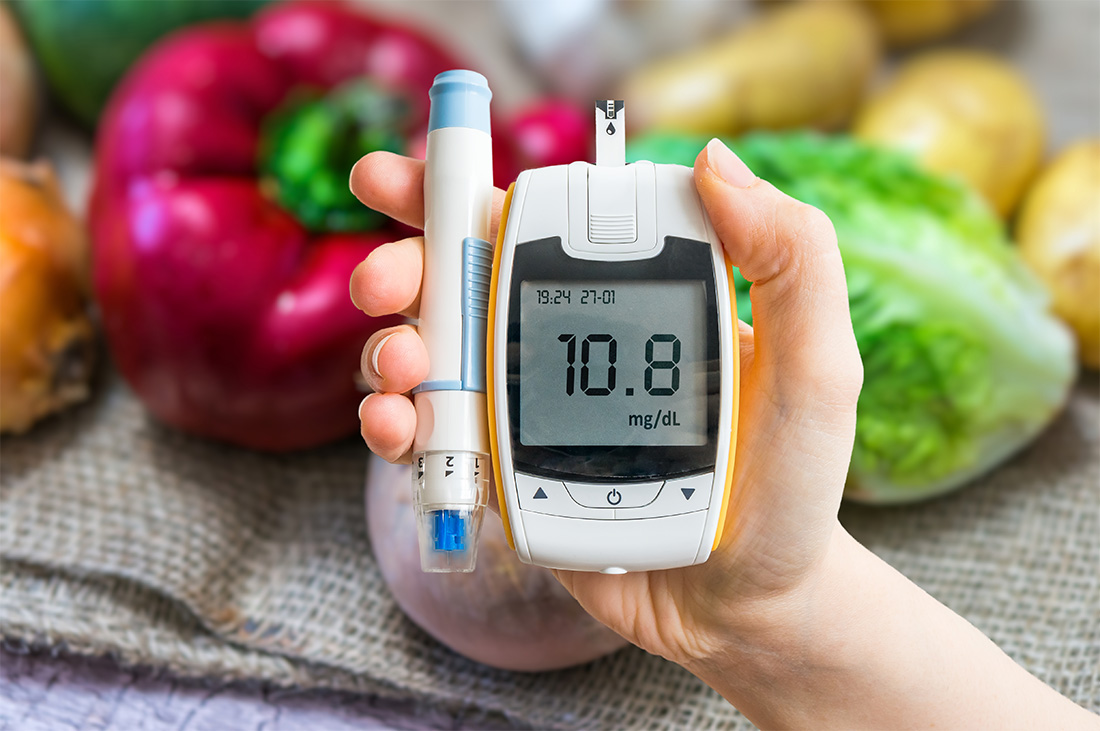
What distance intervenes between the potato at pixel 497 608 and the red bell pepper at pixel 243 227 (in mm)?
208

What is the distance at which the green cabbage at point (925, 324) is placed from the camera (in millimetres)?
893

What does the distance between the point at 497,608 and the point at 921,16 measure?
3.68 feet

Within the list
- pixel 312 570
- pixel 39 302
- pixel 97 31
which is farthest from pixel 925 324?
pixel 97 31

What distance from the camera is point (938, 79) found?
118 cm

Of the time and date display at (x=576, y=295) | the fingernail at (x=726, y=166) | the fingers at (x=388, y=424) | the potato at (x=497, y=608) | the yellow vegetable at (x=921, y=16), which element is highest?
the yellow vegetable at (x=921, y=16)

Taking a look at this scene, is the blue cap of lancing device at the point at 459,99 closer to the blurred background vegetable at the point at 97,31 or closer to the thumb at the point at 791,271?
the thumb at the point at 791,271

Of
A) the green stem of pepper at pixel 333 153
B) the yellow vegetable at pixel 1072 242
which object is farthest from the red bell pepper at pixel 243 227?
the yellow vegetable at pixel 1072 242

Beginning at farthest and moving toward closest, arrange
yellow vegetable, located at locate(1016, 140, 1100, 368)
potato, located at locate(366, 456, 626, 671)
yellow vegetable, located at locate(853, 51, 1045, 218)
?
yellow vegetable, located at locate(853, 51, 1045, 218), yellow vegetable, located at locate(1016, 140, 1100, 368), potato, located at locate(366, 456, 626, 671)

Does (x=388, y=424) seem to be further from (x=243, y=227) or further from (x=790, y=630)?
(x=243, y=227)

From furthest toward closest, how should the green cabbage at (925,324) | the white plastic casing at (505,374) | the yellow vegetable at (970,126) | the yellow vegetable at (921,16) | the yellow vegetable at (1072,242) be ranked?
the yellow vegetable at (921,16)
the yellow vegetable at (970,126)
the yellow vegetable at (1072,242)
the green cabbage at (925,324)
the white plastic casing at (505,374)

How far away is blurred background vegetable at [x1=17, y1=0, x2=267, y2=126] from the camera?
111 centimetres

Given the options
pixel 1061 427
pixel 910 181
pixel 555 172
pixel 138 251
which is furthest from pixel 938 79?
pixel 138 251

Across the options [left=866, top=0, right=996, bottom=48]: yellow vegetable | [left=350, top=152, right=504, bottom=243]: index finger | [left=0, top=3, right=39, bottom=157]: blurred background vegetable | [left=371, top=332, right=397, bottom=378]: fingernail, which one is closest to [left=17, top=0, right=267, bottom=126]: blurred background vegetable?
[left=0, top=3, right=39, bottom=157]: blurred background vegetable

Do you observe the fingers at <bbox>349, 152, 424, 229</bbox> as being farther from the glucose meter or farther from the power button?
the power button
